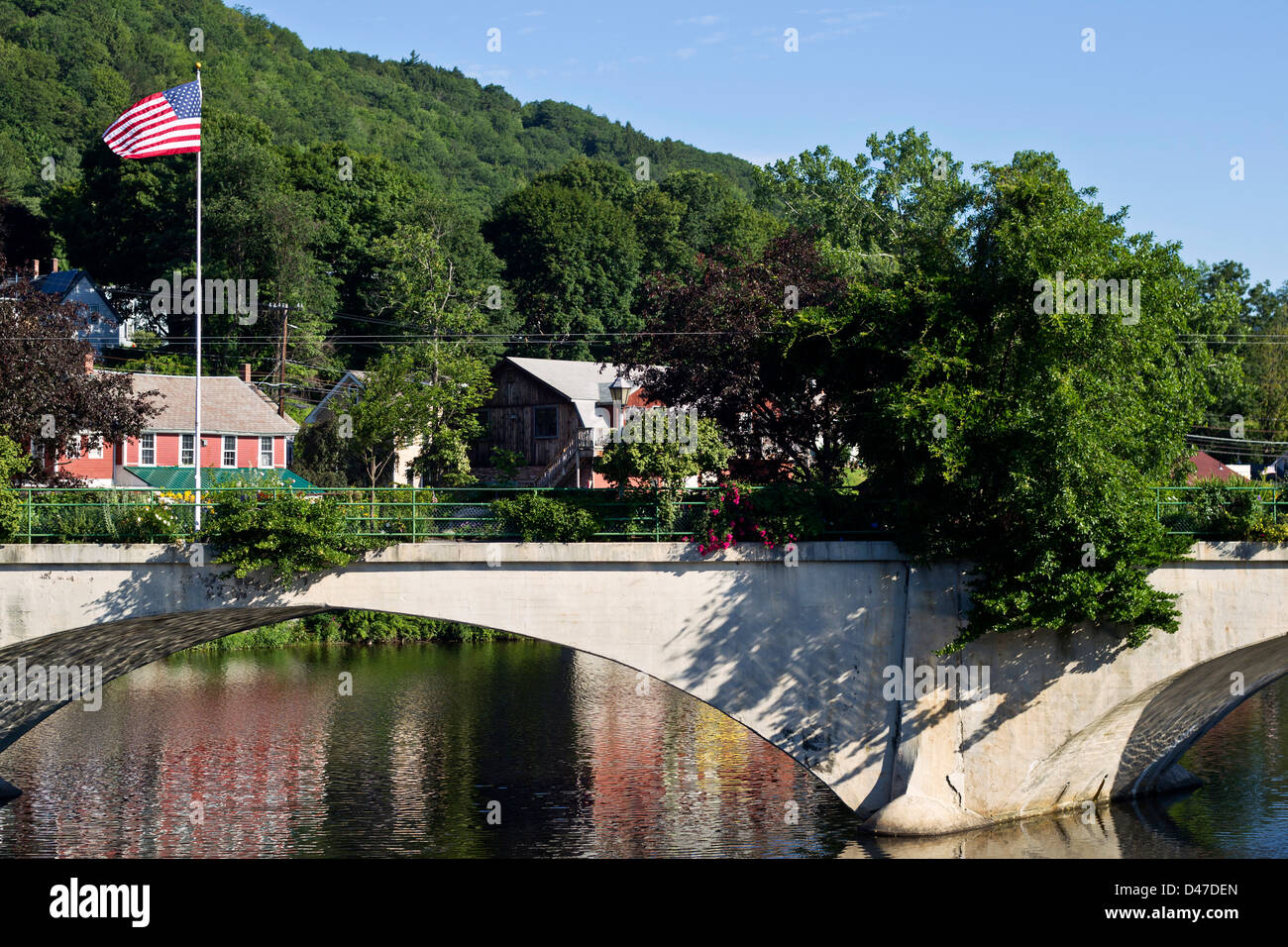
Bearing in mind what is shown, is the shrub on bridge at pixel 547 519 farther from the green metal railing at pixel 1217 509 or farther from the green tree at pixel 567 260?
the green tree at pixel 567 260

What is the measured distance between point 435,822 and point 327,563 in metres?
6.63

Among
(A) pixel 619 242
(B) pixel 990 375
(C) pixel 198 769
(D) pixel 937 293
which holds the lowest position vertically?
(C) pixel 198 769

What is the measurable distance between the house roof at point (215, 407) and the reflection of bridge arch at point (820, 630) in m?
36.0

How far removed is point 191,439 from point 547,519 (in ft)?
133

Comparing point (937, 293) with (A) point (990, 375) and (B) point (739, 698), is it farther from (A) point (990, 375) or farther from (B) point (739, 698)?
(B) point (739, 698)

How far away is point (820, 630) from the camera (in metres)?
23.8

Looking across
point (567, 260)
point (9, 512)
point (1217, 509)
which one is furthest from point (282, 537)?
point (567, 260)

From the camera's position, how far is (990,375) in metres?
22.7

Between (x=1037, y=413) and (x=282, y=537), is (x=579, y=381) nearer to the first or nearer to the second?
(x=282, y=537)

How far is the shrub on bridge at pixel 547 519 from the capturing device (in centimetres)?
2412

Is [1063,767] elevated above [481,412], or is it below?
below

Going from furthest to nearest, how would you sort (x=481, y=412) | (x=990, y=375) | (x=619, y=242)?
1. (x=619, y=242)
2. (x=481, y=412)
3. (x=990, y=375)

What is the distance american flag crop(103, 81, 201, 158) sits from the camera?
27844mm
